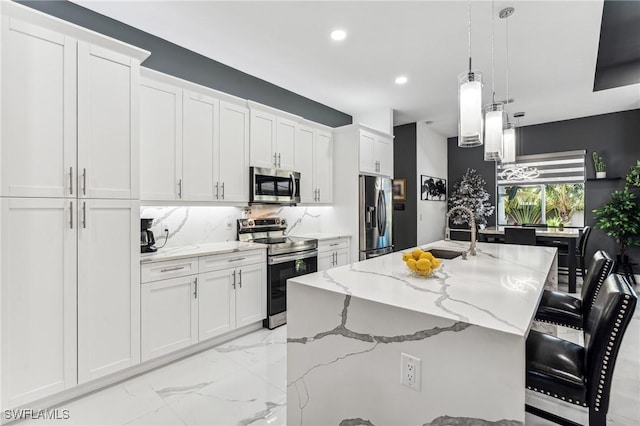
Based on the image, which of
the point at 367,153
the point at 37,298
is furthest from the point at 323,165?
the point at 37,298

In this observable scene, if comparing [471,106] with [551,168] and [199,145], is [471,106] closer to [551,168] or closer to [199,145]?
[199,145]

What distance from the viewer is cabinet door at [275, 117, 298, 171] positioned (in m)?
3.82

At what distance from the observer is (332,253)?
416 cm

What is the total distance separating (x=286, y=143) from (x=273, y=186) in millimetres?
606

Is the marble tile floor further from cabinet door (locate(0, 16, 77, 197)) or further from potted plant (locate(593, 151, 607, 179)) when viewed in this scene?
potted plant (locate(593, 151, 607, 179))

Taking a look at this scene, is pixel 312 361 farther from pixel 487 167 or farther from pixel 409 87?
pixel 487 167

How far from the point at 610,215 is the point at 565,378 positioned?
5.43 meters

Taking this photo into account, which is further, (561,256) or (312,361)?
(561,256)

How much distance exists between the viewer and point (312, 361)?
157 cm

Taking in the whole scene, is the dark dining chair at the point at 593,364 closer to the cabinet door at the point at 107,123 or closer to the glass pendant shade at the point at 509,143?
the glass pendant shade at the point at 509,143

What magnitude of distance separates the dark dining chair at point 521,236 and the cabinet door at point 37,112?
5331 mm

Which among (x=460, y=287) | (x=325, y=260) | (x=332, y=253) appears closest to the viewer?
(x=460, y=287)

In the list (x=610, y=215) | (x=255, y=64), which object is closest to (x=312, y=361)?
(x=255, y=64)

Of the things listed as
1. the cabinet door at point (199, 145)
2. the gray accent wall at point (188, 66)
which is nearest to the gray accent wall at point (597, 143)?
the gray accent wall at point (188, 66)
